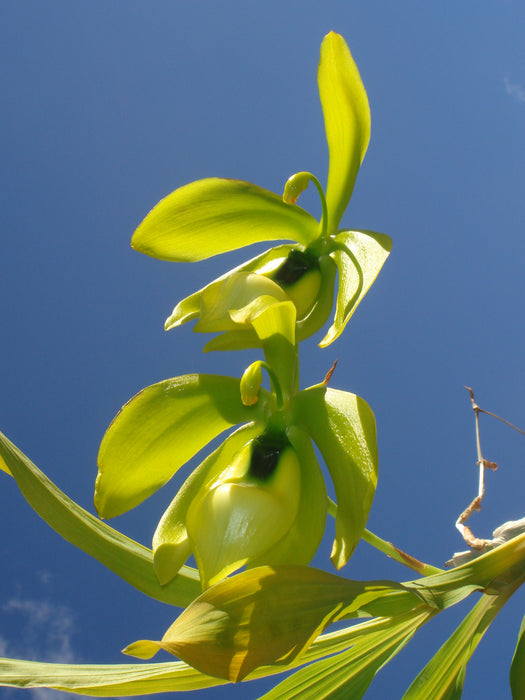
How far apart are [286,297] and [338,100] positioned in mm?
203

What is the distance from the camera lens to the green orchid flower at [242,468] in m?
0.41

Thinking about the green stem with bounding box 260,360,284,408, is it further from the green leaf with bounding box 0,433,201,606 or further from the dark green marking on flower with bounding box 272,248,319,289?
the green leaf with bounding box 0,433,201,606

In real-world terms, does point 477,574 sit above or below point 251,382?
below

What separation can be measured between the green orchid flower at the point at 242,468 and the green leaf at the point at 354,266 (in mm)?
61

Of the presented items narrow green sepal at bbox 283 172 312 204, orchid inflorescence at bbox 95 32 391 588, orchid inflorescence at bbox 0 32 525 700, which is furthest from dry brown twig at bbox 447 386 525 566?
narrow green sepal at bbox 283 172 312 204

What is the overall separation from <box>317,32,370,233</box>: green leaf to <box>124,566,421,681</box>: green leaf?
340mm

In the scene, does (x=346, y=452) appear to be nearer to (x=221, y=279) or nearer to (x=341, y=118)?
(x=221, y=279)

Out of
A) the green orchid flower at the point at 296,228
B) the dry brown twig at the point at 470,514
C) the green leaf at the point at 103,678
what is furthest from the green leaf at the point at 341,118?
the green leaf at the point at 103,678

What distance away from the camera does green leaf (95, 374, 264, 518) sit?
0.47 m

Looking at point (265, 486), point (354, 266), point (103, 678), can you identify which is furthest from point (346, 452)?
point (103, 678)

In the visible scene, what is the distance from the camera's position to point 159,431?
0.49 metres

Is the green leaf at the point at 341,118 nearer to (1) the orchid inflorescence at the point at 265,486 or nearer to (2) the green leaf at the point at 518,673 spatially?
(1) the orchid inflorescence at the point at 265,486

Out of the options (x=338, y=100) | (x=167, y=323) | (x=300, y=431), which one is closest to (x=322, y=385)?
(x=300, y=431)

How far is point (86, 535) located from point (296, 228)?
0.37 meters
